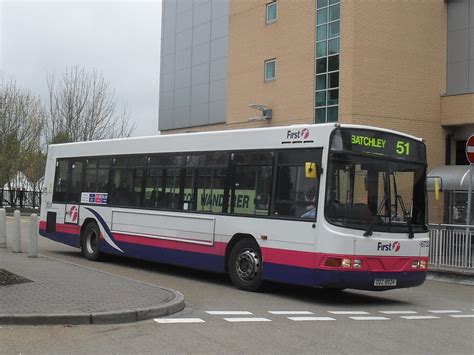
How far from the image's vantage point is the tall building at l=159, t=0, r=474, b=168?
914 inches

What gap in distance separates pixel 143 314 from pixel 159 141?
6.28m

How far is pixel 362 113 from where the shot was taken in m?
23.0

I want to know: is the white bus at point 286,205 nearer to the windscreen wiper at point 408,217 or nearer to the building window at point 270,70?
the windscreen wiper at point 408,217

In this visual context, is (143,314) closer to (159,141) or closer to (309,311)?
(309,311)

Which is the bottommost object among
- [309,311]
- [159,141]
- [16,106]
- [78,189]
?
[309,311]

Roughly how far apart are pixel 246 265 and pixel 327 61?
1506cm

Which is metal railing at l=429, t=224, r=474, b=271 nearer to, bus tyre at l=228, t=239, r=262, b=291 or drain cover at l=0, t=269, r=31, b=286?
bus tyre at l=228, t=239, r=262, b=291

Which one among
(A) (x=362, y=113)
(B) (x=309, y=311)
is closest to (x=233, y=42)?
(A) (x=362, y=113)

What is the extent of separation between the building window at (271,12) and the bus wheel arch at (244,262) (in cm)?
1789

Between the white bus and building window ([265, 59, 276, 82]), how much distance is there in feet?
46.0

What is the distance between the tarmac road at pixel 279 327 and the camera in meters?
6.71

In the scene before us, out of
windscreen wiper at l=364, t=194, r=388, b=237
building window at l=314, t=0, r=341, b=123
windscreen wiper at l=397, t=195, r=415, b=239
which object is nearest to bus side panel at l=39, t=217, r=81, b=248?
windscreen wiper at l=364, t=194, r=388, b=237

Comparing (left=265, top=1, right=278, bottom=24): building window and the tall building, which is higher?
(left=265, top=1, right=278, bottom=24): building window

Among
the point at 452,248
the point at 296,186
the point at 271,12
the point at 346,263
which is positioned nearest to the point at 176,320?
the point at 346,263
